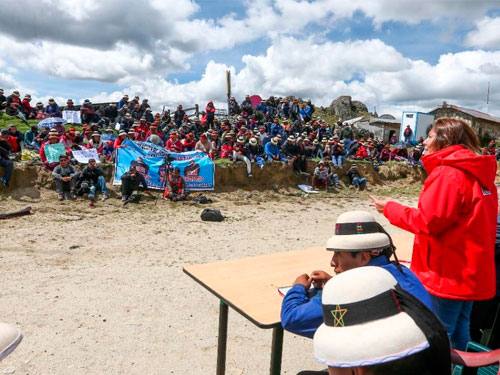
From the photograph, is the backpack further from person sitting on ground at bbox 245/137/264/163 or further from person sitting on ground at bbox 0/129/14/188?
person sitting on ground at bbox 0/129/14/188

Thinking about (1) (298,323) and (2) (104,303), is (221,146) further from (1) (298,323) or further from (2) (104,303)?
(1) (298,323)

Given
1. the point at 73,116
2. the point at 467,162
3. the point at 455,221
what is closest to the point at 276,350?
the point at 455,221

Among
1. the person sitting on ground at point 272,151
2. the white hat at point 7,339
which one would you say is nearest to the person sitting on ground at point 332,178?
the person sitting on ground at point 272,151

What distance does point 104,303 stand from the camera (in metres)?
5.24

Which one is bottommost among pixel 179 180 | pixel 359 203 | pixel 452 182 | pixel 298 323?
pixel 359 203

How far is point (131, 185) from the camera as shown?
12641 millimetres

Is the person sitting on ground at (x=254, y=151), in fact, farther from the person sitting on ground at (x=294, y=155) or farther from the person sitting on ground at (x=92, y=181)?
the person sitting on ground at (x=92, y=181)

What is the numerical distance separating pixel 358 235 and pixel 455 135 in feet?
2.83

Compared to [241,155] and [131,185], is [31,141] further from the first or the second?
[241,155]

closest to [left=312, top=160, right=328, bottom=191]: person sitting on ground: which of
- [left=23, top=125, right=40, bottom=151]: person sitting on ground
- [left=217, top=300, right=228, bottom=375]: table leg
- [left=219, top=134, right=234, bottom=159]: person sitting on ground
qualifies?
[left=219, top=134, right=234, bottom=159]: person sitting on ground

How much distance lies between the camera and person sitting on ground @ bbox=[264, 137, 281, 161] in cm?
1697

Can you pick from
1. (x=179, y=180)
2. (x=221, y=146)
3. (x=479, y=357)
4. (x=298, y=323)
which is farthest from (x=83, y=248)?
(x=221, y=146)

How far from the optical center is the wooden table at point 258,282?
263 cm

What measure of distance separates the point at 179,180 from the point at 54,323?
879 centimetres
